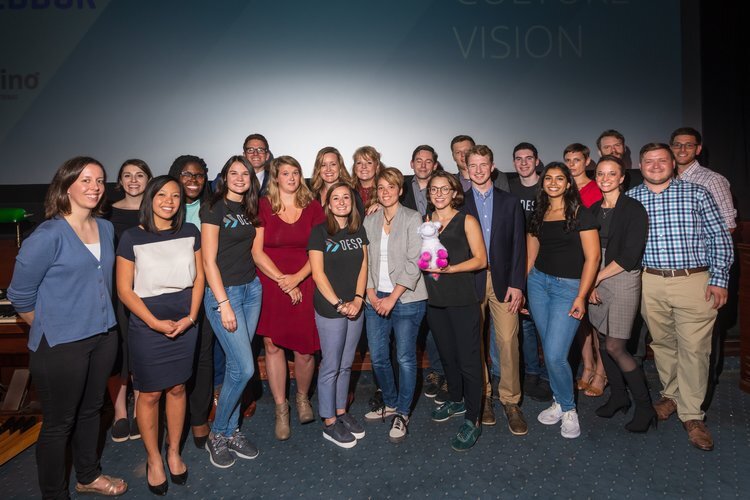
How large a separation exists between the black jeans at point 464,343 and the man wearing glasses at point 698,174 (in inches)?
85.9

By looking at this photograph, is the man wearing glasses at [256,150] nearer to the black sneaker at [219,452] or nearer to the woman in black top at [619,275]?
the black sneaker at [219,452]

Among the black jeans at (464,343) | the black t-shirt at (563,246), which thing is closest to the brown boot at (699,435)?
the black t-shirt at (563,246)

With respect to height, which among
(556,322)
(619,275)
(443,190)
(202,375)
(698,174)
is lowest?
(202,375)

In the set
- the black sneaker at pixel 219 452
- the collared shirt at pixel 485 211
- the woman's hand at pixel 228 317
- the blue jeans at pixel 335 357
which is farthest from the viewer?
the collared shirt at pixel 485 211

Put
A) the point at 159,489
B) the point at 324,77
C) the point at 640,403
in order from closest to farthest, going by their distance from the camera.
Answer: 1. the point at 159,489
2. the point at 640,403
3. the point at 324,77

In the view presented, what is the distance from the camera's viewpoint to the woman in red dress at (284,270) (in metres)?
2.63

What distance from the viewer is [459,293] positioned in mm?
2500

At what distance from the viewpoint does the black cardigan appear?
8.39 feet

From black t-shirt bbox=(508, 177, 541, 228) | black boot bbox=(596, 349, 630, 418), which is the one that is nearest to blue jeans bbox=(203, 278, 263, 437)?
black t-shirt bbox=(508, 177, 541, 228)

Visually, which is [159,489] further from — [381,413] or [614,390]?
[614,390]

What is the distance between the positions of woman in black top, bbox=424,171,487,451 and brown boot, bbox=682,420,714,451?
123cm

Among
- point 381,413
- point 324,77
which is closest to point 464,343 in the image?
point 381,413

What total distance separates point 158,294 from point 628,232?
101 inches

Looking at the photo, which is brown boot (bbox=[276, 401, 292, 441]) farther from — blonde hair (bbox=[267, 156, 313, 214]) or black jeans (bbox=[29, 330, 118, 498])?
blonde hair (bbox=[267, 156, 313, 214])
